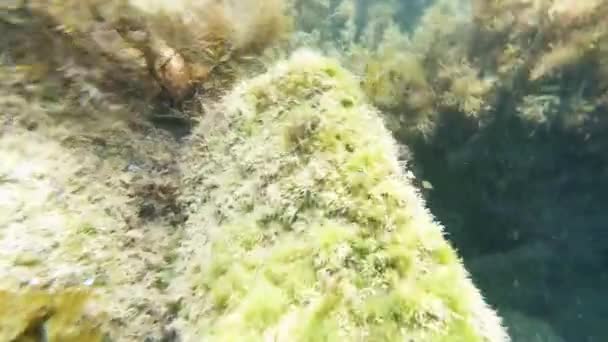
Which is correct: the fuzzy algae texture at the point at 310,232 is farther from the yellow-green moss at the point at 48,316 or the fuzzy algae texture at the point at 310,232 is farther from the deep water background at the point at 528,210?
the deep water background at the point at 528,210

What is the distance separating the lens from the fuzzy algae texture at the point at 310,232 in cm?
179

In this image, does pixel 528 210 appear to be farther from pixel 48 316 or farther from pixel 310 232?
pixel 48 316

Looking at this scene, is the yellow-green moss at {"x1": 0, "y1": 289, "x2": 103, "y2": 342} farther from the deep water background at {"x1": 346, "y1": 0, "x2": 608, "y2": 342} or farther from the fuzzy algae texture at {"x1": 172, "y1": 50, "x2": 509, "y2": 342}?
the deep water background at {"x1": 346, "y1": 0, "x2": 608, "y2": 342}

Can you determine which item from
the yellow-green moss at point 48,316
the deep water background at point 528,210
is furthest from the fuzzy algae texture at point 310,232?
the deep water background at point 528,210

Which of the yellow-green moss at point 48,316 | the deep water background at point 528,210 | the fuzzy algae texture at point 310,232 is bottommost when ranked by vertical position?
the yellow-green moss at point 48,316

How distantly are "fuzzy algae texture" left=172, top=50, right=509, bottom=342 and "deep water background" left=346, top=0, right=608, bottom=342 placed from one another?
261 centimetres

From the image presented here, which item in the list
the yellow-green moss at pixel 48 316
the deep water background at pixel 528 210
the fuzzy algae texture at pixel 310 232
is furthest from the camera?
the deep water background at pixel 528 210

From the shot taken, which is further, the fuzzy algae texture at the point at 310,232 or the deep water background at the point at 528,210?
the deep water background at the point at 528,210

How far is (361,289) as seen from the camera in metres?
1.88

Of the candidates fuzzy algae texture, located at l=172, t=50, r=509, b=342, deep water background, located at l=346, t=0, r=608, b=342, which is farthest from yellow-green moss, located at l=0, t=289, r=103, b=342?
deep water background, located at l=346, t=0, r=608, b=342

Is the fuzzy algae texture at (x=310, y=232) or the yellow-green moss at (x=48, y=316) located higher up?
A: the fuzzy algae texture at (x=310, y=232)

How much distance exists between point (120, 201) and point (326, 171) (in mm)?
1266

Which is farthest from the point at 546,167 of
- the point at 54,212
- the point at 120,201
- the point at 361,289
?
the point at 54,212

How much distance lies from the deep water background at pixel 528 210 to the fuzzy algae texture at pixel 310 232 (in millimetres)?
2606
